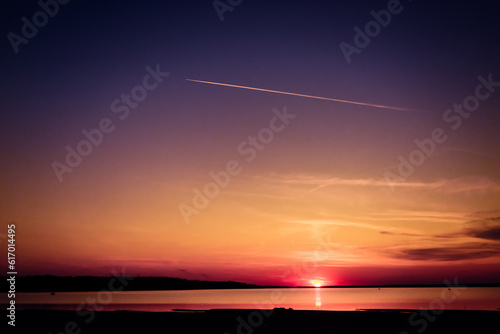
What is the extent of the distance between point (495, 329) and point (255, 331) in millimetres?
13002

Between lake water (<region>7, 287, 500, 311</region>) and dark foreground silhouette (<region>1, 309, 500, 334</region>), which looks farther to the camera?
lake water (<region>7, 287, 500, 311</region>)

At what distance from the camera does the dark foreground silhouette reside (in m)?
25.2

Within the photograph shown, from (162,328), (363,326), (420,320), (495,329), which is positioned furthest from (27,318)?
(495,329)

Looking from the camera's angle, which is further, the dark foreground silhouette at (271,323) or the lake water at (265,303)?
the lake water at (265,303)

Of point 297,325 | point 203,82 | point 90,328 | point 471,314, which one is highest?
point 203,82

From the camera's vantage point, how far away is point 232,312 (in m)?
34.0

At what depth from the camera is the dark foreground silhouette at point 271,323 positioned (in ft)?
82.7

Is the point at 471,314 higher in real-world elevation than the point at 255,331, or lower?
higher

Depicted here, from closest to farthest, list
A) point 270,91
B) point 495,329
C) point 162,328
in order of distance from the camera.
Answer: point 495,329
point 162,328
point 270,91

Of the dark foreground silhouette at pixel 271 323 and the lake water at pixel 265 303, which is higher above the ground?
the lake water at pixel 265 303

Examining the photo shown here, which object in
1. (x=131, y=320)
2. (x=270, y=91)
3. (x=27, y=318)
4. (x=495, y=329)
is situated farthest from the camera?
(x=27, y=318)

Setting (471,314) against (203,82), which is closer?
(203,82)

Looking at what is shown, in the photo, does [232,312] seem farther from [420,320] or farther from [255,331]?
[420,320]

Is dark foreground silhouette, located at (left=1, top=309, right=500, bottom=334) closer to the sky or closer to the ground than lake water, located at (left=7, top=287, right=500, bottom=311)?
closer to the ground
